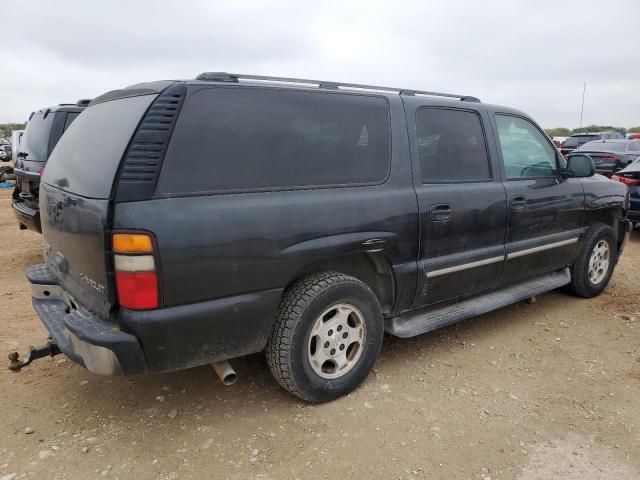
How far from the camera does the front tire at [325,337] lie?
2711mm

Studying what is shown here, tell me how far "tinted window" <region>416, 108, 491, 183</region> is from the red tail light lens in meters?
1.88

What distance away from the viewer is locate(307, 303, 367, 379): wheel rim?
2865 millimetres

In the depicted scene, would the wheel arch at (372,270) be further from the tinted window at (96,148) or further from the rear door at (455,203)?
the tinted window at (96,148)

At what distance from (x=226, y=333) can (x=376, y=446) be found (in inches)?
39.3

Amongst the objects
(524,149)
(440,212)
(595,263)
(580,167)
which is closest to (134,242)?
(440,212)

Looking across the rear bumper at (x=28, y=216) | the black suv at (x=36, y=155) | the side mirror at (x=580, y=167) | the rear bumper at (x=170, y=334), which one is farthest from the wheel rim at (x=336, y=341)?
the black suv at (x=36, y=155)

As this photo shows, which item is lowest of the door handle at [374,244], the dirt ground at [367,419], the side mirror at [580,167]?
A: the dirt ground at [367,419]

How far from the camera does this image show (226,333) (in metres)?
2.51

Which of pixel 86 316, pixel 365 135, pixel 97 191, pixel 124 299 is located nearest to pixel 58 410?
pixel 86 316

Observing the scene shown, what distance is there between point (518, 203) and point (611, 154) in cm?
969

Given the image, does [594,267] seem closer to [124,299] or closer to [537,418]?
[537,418]

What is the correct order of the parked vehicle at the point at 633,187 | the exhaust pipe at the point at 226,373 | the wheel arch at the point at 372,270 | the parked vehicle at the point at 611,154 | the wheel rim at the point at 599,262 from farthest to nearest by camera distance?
the parked vehicle at the point at 611,154
the parked vehicle at the point at 633,187
the wheel rim at the point at 599,262
the wheel arch at the point at 372,270
the exhaust pipe at the point at 226,373

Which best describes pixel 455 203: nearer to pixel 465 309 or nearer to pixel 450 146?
pixel 450 146

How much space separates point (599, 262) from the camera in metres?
4.96
